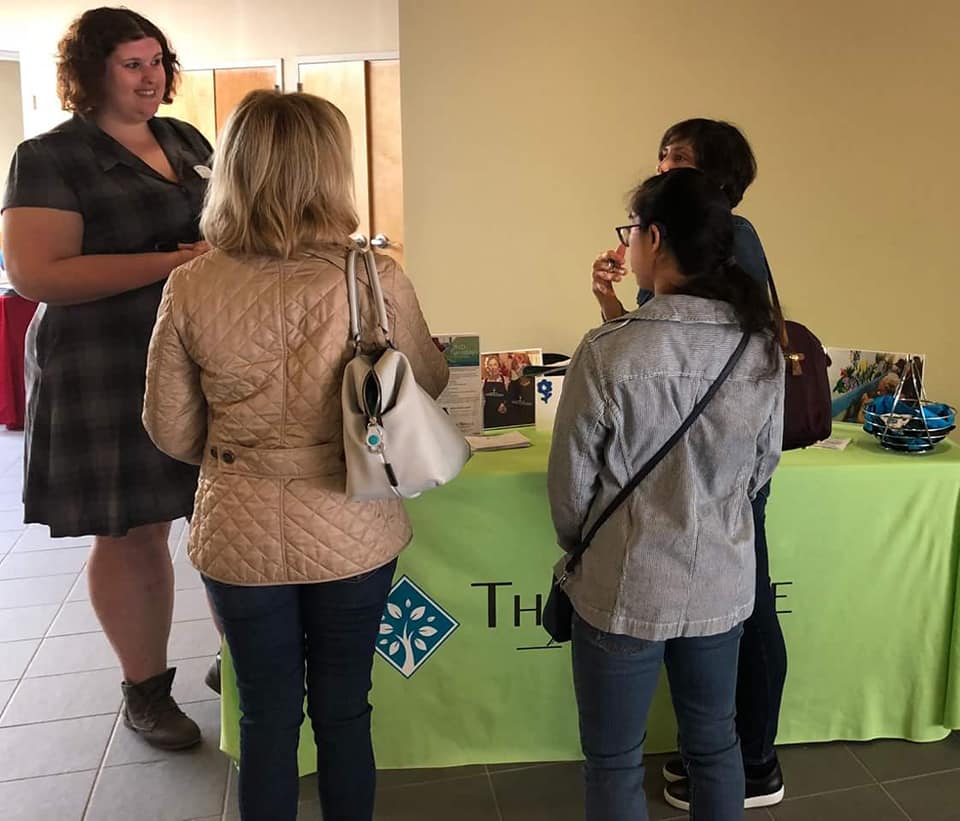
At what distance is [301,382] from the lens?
1.32 m

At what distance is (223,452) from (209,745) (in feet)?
3.52

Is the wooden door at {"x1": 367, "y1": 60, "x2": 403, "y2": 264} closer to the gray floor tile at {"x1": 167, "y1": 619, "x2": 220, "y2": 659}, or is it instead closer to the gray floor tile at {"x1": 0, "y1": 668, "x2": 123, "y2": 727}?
the gray floor tile at {"x1": 167, "y1": 619, "x2": 220, "y2": 659}

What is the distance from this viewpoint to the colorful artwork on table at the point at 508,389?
211cm

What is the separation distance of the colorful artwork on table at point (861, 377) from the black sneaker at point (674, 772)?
3.05 ft

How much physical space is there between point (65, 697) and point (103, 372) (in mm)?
1007

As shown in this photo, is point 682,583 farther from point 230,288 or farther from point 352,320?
point 230,288

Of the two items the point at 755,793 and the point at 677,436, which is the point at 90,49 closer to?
the point at 677,436

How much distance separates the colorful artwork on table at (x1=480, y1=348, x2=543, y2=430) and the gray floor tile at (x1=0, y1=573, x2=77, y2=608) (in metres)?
1.81

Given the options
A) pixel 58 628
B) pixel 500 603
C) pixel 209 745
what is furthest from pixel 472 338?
pixel 58 628

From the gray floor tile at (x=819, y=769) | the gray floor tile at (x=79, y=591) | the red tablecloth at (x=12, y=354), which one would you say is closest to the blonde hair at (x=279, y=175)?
the gray floor tile at (x=819, y=769)

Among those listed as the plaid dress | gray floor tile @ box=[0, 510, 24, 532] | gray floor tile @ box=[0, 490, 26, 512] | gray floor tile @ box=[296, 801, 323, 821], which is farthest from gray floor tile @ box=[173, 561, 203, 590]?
gray floor tile @ box=[296, 801, 323, 821]

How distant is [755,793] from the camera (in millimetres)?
1866

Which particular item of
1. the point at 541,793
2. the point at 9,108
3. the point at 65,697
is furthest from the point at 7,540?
the point at 9,108

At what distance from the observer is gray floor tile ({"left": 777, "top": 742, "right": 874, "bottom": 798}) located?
1.94 meters
